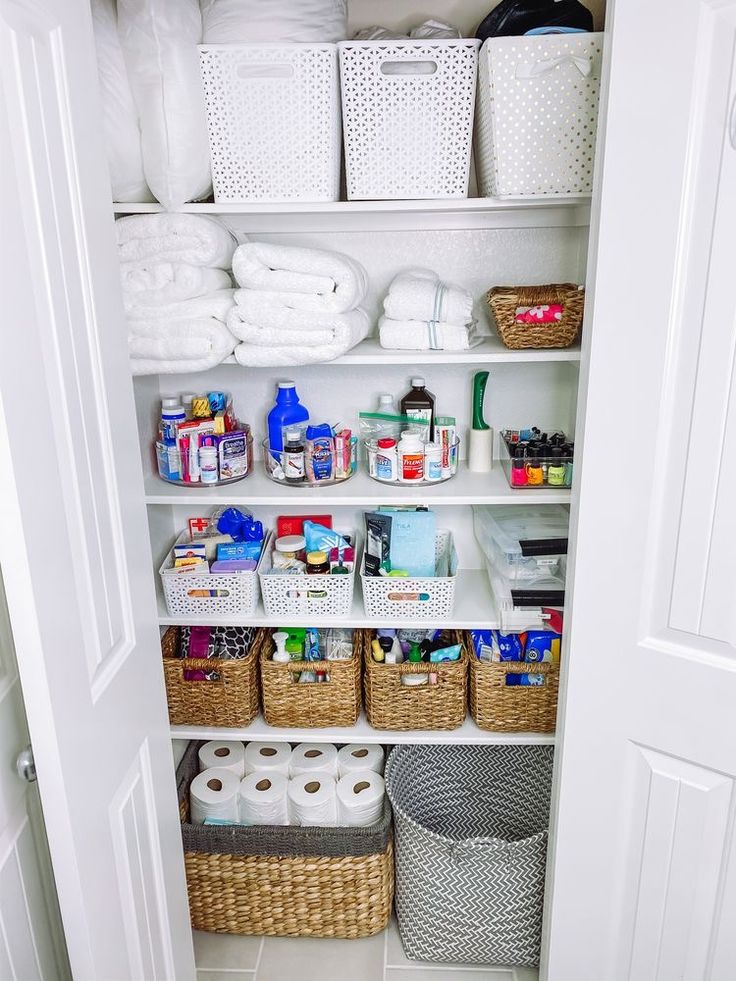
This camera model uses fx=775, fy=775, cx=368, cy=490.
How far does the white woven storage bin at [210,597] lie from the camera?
5.87ft

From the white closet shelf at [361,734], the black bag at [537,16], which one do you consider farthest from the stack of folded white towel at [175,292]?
the white closet shelf at [361,734]

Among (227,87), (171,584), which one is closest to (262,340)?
(227,87)

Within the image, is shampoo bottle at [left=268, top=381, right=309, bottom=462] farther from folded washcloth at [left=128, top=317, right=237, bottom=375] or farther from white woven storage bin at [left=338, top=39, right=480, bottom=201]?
white woven storage bin at [left=338, top=39, right=480, bottom=201]

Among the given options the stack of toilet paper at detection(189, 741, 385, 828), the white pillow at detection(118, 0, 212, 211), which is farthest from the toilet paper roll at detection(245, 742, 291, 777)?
the white pillow at detection(118, 0, 212, 211)

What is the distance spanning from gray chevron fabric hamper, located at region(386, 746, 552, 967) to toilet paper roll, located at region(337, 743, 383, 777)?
54 millimetres

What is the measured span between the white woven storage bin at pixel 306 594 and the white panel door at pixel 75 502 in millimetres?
448

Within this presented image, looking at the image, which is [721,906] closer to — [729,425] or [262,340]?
[729,425]

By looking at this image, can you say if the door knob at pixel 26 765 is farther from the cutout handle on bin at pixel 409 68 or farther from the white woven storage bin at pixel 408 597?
the cutout handle on bin at pixel 409 68

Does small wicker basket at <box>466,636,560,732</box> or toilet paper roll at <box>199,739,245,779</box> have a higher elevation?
small wicker basket at <box>466,636,560,732</box>

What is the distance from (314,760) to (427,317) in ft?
3.84

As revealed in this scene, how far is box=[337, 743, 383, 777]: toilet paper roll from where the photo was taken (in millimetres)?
2023

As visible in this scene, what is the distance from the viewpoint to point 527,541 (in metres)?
1.80

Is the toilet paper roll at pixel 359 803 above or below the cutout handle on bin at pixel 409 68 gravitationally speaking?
below

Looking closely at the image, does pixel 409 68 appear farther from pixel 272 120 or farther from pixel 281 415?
pixel 281 415
